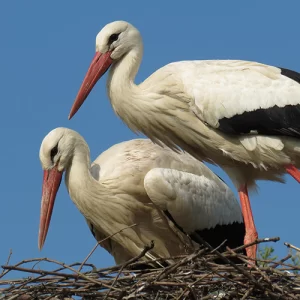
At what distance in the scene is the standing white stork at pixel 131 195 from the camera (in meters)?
11.4

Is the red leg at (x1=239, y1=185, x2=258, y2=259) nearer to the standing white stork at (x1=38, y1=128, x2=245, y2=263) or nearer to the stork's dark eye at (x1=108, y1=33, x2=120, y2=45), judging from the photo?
the standing white stork at (x1=38, y1=128, x2=245, y2=263)

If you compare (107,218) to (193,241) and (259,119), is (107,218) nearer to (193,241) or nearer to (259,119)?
(193,241)

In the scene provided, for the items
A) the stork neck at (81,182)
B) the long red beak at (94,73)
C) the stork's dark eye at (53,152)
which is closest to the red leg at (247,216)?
the stork neck at (81,182)

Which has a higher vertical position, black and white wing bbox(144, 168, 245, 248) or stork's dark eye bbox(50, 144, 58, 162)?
stork's dark eye bbox(50, 144, 58, 162)

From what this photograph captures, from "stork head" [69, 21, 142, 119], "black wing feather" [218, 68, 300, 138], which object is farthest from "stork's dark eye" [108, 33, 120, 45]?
"black wing feather" [218, 68, 300, 138]

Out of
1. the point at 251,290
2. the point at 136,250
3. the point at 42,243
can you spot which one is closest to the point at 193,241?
the point at 136,250

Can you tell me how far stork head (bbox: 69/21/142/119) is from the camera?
36.8 ft

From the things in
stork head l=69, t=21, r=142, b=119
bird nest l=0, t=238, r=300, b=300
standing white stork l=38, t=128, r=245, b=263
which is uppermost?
stork head l=69, t=21, r=142, b=119

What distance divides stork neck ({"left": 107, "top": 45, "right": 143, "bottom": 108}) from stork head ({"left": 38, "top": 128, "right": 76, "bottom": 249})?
677mm

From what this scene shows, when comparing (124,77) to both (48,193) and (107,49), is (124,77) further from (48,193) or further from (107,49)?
(48,193)

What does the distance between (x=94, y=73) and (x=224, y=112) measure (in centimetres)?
120

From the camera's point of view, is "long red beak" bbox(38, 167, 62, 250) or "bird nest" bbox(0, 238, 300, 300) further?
"long red beak" bbox(38, 167, 62, 250)

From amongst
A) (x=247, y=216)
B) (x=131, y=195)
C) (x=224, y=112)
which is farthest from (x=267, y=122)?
(x=131, y=195)

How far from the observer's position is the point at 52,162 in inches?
453
